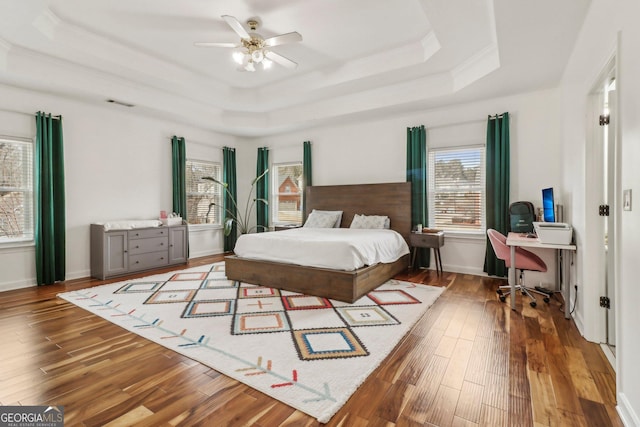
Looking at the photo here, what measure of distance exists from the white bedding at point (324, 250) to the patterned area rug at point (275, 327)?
1.33 feet

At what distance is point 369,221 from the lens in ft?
17.6

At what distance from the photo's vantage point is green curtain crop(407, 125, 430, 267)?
520cm

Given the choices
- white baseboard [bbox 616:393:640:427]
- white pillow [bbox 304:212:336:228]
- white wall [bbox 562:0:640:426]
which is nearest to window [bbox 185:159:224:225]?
white pillow [bbox 304:212:336:228]

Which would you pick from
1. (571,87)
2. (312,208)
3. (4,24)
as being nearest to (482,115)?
(571,87)

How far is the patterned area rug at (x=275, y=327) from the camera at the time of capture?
1.98 meters

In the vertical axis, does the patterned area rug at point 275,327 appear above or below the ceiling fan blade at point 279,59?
below

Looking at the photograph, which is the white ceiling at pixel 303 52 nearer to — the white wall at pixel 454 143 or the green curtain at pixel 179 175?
the white wall at pixel 454 143

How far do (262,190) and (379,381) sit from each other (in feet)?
18.6

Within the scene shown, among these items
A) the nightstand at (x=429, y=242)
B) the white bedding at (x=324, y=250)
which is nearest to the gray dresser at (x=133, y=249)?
the white bedding at (x=324, y=250)

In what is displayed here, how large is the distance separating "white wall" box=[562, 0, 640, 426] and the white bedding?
2.03 metres

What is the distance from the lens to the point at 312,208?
6312 mm

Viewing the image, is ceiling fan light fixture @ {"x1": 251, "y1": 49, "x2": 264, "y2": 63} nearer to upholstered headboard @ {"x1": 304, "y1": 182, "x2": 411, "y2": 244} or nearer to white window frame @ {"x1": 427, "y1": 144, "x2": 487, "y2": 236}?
upholstered headboard @ {"x1": 304, "y1": 182, "x2": 411, "y2": 244}

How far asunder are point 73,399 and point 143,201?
4373 mm

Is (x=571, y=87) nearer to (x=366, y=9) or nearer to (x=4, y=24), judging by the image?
(x=366, y=9)
